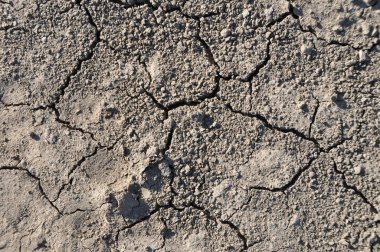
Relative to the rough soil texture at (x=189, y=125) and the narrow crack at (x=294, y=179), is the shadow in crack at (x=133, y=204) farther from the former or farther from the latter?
the narrow crack at (x=294, y=179)

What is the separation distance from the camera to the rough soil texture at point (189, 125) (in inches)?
113

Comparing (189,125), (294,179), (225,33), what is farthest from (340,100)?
(189,125)

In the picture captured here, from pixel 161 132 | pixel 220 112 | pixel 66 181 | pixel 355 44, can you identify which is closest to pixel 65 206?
pixel 66 181

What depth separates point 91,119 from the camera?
10.2 feet

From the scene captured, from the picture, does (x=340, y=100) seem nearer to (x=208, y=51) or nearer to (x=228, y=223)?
(x=208, y=51)

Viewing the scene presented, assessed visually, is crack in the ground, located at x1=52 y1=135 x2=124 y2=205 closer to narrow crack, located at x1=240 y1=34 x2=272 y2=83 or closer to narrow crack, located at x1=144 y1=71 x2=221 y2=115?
narrow crack, located at x1=144 y1=71 x2=221 y2=115

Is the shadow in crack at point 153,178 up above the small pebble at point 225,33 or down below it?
below

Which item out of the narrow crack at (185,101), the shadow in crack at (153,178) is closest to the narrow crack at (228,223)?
the shadow in crack at (153,178)

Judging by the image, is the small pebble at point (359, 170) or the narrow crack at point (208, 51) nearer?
the small pebble at point (359, 170)

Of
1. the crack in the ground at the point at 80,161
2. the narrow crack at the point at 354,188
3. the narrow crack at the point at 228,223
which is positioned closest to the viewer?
the narrow crack at the point at 354,188

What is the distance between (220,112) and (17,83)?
4.23ft

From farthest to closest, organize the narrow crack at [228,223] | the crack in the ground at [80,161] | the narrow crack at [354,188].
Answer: the crack in the ground at [80,161]
the narrow crack at [228,223]
the narrow crack at [354,188]

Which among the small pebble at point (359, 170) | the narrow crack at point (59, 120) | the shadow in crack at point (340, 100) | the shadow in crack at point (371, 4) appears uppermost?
the shadow in crack at point (371, 4)

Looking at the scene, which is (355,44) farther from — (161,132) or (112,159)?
(112,159)
